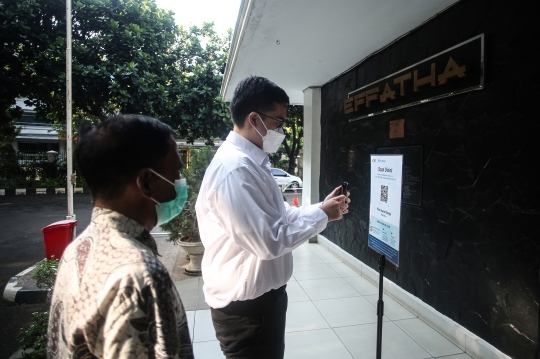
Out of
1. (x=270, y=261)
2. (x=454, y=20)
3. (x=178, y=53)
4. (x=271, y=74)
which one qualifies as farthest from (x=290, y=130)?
(x=270, y=261)

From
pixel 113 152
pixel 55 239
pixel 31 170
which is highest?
pixel 113 152

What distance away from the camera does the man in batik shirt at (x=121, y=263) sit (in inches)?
26.7

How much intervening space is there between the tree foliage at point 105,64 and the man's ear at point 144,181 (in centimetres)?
747

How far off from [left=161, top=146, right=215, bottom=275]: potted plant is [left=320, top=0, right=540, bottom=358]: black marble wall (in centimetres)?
270

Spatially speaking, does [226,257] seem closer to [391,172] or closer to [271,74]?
[391,172]

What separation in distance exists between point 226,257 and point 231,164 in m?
0.45

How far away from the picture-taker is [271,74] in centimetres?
537

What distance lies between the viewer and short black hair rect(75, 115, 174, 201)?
81 cm

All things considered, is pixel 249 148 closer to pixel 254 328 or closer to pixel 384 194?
pixel 254 328

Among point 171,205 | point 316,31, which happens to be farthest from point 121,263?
point 316,31

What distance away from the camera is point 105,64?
8.06 m

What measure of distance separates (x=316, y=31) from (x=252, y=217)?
2844 mm

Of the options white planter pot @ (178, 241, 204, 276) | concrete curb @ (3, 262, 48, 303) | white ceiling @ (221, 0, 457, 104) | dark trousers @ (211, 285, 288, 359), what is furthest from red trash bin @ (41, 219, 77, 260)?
dark trousers @ (211, 285, 288, 359)

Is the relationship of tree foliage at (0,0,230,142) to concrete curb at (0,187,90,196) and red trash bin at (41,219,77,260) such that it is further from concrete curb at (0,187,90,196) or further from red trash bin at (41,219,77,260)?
concrete curb at (0,187,90,196)
